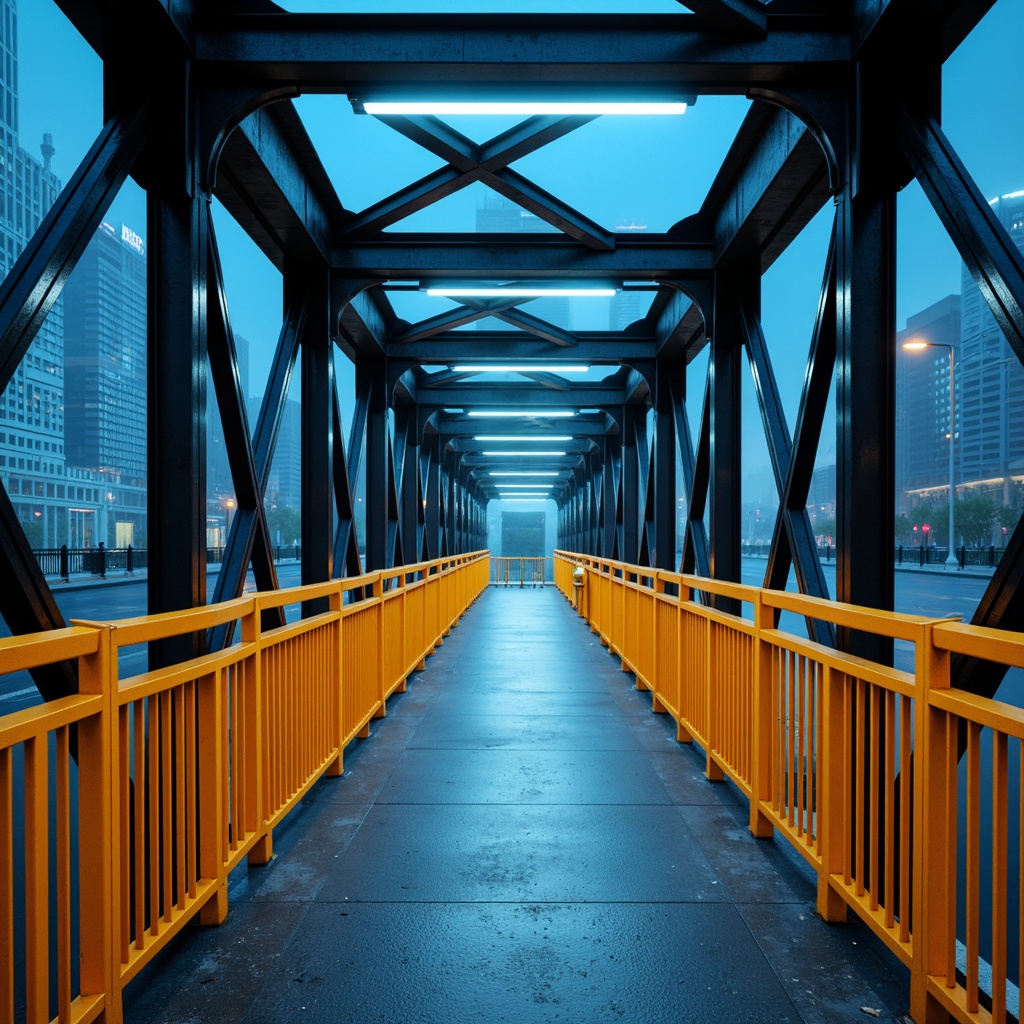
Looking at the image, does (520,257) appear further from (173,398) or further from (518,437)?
(518,437)

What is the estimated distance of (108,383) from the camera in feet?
479

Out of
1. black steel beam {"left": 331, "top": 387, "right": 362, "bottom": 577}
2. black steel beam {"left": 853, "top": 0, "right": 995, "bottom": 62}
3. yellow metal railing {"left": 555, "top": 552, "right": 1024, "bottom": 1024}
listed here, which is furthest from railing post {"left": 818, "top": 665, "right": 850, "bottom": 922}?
black steel beam {"left": 331, "top": 387, "right": 362, "bottom": 577}

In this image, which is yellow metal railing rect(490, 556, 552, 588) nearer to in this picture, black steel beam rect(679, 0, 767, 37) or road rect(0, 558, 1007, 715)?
road rect(0, 558, 1007, 715)

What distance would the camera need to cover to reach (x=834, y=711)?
3.13 metres

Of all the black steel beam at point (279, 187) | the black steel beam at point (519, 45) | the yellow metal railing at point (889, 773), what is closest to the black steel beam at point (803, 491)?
the yellow metal railing at point (889, 773)

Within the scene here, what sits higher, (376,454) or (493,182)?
(493,182)

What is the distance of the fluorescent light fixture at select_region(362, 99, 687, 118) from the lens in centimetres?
528

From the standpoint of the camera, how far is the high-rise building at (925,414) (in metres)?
122

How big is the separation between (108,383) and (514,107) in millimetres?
161730

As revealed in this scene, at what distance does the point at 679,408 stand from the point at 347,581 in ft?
26.9

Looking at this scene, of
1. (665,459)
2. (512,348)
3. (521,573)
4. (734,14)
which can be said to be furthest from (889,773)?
(521,573)

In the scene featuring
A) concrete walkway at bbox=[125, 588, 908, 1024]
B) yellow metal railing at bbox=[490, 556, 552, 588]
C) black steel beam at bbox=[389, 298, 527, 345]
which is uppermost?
black steel beam at bbox=[389, 298, 527, 345]

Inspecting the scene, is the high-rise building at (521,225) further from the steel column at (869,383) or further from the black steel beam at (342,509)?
the steel column at (869,383)

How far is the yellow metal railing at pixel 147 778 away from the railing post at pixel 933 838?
233 cm
